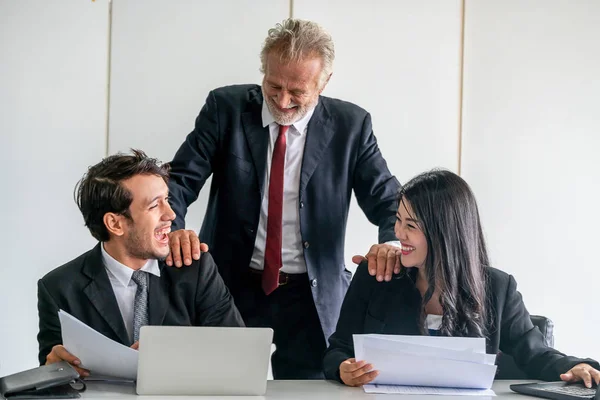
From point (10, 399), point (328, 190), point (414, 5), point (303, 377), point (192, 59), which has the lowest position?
point (303, 377)

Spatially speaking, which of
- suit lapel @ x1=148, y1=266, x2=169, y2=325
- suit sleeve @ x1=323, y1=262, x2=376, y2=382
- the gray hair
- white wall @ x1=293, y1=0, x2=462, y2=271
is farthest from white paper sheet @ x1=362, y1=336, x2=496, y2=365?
white wall @ x1=293, y1=0, x2=462, y2=271

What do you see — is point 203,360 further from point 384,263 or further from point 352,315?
point 384,263

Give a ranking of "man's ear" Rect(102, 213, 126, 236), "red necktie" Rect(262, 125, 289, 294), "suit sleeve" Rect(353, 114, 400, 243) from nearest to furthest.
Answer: "man's ear" Rect(102, 213, 126, 236)
"red necktie" Rect(262, 125, 289, 294)
"suit sleeve" Rect(353, 114, 400, 243)

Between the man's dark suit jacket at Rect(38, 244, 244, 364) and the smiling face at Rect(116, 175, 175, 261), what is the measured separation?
74 mm

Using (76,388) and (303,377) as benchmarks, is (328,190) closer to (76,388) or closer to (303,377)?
(303,377)

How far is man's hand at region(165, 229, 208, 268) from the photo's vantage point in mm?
2531

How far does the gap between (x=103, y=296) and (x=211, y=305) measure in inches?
13.3

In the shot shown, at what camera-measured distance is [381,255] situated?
100 inches

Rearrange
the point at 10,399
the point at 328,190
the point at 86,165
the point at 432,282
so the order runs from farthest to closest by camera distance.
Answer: the point at 86,165
the point at 328,190
the point at 432,282
the point at 10,399

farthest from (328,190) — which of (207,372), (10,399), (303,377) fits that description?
(10,399)

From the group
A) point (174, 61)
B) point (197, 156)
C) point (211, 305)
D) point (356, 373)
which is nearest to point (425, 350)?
point (356, 373)

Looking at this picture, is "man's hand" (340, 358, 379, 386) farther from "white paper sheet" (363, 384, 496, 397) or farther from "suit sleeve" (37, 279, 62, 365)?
"suit sleeve" (37, 279, 62, 365)

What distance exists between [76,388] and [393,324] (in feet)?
3.20

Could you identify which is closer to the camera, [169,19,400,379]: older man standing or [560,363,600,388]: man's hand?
[560,363,600,388]: man's hand
